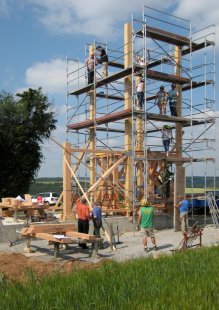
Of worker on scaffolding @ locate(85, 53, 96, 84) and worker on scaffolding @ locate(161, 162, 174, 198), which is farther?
worker on scaffolding @ locate(85, 53, 96, 84)

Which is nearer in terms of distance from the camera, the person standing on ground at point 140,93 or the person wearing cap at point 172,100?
the person standing on ground at point 140,93

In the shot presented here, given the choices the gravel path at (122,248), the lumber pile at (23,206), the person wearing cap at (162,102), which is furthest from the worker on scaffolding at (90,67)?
the gravel path at (122,248)

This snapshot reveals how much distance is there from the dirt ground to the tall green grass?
2.39 meters

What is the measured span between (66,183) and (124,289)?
1292cm

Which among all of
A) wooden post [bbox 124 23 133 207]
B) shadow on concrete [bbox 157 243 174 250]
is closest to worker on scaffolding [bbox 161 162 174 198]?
wooden post [bbox 124 23 133 207]

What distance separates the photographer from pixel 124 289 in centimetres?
615

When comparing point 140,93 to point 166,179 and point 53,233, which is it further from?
point 53,233

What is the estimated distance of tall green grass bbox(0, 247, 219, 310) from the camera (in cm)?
534

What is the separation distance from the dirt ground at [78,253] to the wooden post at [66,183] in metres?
2.59

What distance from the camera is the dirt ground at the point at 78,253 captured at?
1029 centimetres

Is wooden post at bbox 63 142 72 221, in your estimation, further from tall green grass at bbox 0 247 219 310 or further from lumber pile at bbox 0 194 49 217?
tall green grass at bbox 0 247 219 310

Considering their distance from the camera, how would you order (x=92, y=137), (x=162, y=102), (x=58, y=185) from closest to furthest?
(x=162, y=102)
(x=92, y=137)
(x=58, y=185)

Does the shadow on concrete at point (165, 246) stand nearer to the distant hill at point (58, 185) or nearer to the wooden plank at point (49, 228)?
the wooden plank at point (49, 228)

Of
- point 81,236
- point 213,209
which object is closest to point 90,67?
point 213,209
